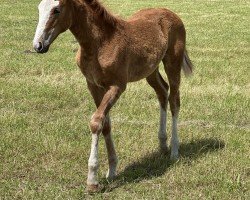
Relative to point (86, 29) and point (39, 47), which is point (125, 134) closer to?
point (86, 29)

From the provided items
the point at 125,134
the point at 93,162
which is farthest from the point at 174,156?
the point at 93,162

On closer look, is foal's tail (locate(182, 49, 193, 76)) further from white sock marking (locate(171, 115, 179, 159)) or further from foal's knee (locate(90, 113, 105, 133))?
foal's knee (locate(90, 113, 105, 133))

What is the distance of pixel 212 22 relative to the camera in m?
22.4

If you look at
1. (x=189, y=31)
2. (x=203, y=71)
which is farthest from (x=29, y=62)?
(x=189, y=31)

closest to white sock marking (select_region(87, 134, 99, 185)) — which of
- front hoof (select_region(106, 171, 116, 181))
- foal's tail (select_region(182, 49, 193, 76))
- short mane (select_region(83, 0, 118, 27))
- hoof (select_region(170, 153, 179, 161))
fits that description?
front hoof (select_region(106, 171, 116, 181))

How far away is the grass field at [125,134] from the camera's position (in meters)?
5.62

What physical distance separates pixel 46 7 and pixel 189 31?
50.7 ft

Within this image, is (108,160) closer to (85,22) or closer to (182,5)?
(85,22)

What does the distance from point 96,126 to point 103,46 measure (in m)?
0.97

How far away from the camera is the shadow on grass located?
232 inches

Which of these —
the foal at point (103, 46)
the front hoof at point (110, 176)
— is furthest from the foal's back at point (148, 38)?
the front hoof at point (110, 176)

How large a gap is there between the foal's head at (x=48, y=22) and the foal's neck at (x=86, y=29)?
14.2 inches

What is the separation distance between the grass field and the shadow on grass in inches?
0.6

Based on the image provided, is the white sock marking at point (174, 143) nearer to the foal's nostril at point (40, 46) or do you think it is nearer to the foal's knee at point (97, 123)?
the foal's knee at point (97, 123)
